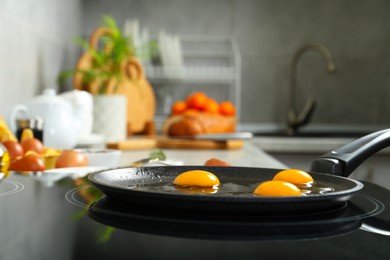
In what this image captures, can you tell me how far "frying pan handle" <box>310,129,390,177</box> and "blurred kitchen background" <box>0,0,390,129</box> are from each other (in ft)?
7.12

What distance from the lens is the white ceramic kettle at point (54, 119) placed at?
153 centimetres

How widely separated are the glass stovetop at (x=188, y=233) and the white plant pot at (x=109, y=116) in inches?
52.8

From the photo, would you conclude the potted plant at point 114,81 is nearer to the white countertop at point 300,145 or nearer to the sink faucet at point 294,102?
the white countertop at point 300,145

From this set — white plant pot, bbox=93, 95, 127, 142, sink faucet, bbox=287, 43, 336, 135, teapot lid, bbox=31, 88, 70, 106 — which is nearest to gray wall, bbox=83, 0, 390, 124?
sink faucet, bbox=287, 43, 336, 135

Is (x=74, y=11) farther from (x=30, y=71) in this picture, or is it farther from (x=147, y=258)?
(x=147, y=258)

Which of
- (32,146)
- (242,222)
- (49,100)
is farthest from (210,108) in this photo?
(242,222)

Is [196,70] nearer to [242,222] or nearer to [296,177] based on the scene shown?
[296,177]

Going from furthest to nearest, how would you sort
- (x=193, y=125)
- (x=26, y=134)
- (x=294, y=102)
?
(x=294, y=102) < (x=193, y=125) < (x=26, y=134)

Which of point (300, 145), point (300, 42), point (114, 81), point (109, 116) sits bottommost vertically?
point (300, 145)

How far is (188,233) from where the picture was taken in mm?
489

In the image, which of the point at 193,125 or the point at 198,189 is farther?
the point at 193,125

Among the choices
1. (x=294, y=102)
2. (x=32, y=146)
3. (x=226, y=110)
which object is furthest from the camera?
(x=294, y=102)

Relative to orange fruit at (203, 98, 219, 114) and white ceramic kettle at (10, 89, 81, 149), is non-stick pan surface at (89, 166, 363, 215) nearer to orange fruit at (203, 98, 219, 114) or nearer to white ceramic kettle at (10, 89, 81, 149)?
white ceramic kettle at (10, 89, 81, 149)

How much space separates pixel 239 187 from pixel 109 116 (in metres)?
Answer: 1.33
